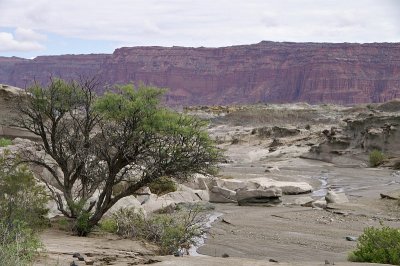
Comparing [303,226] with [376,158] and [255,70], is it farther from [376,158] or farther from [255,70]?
[255,70]

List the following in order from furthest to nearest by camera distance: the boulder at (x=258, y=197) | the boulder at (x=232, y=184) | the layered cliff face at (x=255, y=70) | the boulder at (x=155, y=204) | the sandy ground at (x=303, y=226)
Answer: the layered cliff face at (x=255, y=70)
the boulder at (x=232, y=184)
the boulder at (x=258, y=197)
the boulder at (x=155, y=204)
the sandy ground at (x=303, y=226)

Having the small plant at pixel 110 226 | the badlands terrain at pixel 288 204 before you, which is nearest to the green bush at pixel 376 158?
the badlands terrain at pixel 288 204

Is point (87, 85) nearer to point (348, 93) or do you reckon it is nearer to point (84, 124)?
point (84, 124)

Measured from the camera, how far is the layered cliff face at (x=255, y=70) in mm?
132125

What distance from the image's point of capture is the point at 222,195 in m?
20.1

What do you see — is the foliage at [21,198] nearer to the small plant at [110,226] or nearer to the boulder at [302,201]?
the small plant at [110,226]

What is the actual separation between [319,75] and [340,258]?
127 meters

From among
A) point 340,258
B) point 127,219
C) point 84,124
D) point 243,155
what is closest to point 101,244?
point 127,219

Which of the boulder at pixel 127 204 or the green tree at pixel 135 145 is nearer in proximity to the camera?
the green tree at pixel 135 145

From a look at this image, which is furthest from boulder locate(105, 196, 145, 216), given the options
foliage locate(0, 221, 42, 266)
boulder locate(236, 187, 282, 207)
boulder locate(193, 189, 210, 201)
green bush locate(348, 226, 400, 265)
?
green bush locate(348, 226, 400, 265)

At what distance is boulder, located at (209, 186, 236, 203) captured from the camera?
19828 millimetres

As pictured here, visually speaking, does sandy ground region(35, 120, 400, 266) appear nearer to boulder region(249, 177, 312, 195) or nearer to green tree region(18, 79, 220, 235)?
boulder region(249, 177, 312, 195)

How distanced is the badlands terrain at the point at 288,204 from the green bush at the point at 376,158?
449 millimetres

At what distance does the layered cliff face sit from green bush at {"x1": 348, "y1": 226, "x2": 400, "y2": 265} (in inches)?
4918
